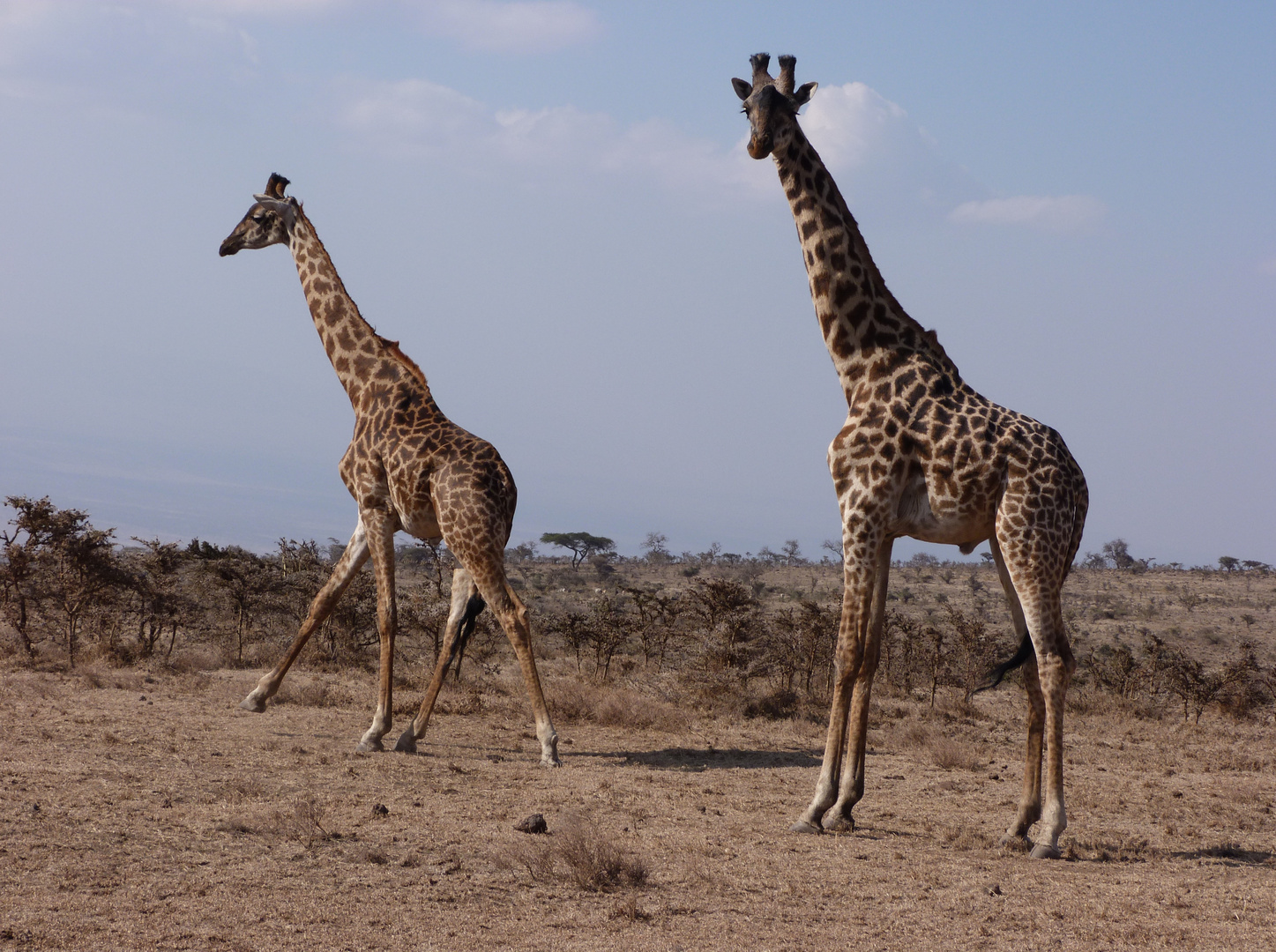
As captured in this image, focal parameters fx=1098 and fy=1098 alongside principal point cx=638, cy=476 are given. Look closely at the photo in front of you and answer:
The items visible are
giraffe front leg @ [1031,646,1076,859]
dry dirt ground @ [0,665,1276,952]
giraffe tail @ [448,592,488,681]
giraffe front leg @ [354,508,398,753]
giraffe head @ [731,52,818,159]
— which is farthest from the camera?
giraffe tail @ [448,592,488,681]

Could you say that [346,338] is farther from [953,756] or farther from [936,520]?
[953,756]

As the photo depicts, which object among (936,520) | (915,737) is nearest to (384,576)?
(936,520)

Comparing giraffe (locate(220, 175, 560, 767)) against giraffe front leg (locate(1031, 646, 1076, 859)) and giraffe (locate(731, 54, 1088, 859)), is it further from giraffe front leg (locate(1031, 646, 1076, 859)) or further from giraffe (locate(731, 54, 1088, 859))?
giraffe front leg (locate(1031, 646, 1076, 859))

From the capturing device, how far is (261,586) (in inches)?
683

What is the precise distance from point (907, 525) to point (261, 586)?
12388 millimetres

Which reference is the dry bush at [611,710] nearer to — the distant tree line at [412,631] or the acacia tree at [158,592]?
the distant tree line at [412,631]

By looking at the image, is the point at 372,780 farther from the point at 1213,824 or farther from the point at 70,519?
the point at 70,519

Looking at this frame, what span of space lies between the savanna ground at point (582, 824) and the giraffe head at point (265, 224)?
16.7 ft

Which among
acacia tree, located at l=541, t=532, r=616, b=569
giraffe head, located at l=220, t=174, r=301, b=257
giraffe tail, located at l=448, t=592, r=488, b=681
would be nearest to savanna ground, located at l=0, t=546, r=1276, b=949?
giraffe tail, located at l=448, t=592, r=488, b=681

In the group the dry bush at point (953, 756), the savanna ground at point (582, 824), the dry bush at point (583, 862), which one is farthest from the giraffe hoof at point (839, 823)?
the dry bush at point (953, 756)

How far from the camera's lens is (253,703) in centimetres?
1167

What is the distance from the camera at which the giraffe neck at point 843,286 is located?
8352 millimetres

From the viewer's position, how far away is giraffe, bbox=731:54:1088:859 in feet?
24.3

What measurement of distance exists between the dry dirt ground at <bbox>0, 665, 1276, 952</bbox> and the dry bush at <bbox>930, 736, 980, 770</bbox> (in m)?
0.04
